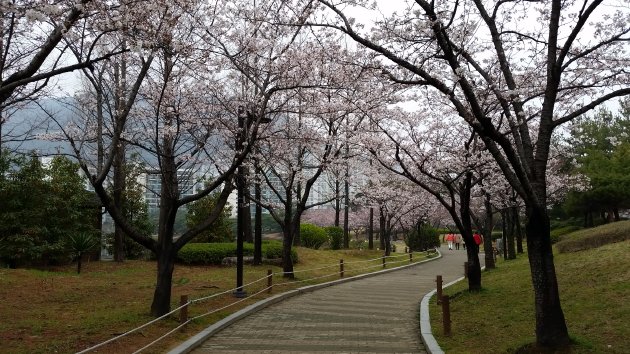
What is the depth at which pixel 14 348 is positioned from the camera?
778cm

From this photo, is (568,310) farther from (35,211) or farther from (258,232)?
(35,211)

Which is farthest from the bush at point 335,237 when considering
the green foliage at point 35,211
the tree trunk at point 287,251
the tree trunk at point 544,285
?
the tree trunk at point 544,285

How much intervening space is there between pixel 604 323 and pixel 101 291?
11.9 m

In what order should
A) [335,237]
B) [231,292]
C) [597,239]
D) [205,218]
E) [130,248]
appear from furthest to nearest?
[335,237]
[205,218]
[130,248]
[597,239]
[231,292]

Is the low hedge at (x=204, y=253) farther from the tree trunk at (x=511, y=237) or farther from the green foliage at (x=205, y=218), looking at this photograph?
the tree trunk at (x=511, y=237)

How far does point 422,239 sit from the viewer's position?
149ft

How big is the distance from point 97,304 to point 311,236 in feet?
74.4

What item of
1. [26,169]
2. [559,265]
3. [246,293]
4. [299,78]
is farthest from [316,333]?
[26,169]

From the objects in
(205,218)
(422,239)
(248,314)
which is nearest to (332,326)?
(248,314)

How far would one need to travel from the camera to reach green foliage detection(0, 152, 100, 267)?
17.6 metres

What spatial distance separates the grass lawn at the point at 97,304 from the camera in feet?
27.7

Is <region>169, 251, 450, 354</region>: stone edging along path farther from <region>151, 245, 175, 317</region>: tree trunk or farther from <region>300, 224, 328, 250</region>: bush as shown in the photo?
<region>300, 224, 328, 250</region>: bush

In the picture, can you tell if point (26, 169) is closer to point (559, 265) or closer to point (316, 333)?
point (316, 333)

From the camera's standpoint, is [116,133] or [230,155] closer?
[116,133]
